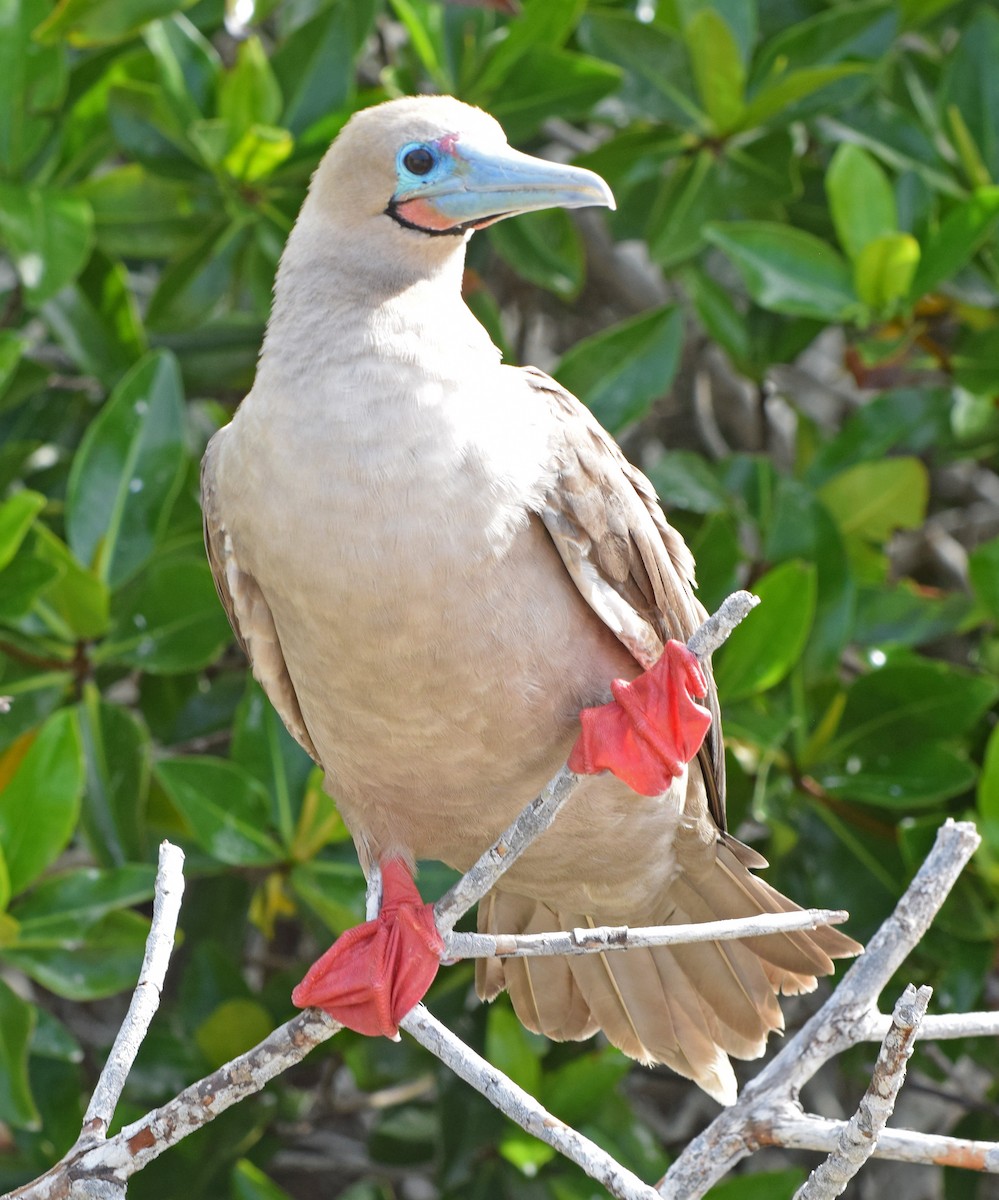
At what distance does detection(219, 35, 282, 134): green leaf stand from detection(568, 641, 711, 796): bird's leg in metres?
1.95

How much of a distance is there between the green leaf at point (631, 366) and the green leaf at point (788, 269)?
0.23 metres

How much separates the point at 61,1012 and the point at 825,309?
3.13 m

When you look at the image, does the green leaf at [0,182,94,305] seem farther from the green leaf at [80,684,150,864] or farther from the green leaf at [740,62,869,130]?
the green leaf at [740,62,869,130]

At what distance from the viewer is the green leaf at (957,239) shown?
154 inches

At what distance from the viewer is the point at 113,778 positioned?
3.76m

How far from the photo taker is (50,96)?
13.2ft

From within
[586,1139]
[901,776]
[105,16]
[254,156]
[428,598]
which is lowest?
[901,776]

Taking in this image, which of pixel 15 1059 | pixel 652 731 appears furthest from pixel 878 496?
pixel 15 1059

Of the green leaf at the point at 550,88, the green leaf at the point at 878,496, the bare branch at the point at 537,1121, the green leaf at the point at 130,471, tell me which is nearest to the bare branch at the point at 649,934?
the bare branch at the point at 537,1121

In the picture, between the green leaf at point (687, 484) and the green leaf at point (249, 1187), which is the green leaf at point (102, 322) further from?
the green leaf at point (249, 1187)

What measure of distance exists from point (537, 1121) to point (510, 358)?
2.65 meters

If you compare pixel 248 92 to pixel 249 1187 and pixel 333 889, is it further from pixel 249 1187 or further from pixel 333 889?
pixel 249 1187

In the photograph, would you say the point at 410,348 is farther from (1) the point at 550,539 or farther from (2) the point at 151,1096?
(2) the point at 151,1096

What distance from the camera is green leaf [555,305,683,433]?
13.3ft
